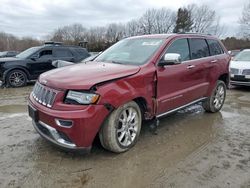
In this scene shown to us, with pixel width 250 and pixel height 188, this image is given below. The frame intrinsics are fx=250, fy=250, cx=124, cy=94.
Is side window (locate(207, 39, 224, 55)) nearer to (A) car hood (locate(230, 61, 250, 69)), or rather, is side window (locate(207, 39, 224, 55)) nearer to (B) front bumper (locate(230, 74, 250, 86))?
(B) front bumper (locate(230, 74, 250, 86))

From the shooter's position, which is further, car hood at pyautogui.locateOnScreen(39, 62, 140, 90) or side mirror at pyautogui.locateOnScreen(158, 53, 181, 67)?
side mirror at pyautogui.locateOnScreen(158, 53, 181, 67)

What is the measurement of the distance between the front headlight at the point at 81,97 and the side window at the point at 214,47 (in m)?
3.45

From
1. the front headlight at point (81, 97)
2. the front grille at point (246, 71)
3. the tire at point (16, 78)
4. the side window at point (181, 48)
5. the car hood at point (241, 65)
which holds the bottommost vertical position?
the tire at point (16, 78)

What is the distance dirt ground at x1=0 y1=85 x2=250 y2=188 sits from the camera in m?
2.93

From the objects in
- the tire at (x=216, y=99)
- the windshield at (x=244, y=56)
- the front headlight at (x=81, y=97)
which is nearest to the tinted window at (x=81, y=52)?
the windshield at (x=244, y=56)

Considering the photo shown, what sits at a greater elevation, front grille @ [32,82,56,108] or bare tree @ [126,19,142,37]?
bare tree @ [126,19,142,37]

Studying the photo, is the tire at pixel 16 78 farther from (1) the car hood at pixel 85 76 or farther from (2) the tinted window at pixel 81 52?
(1) the car hood at pixel 85 76

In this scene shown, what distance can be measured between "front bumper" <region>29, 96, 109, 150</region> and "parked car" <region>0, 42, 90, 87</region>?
23.0 feet

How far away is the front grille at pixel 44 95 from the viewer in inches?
126

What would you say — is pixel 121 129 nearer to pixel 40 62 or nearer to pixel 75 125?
pixel 75 125

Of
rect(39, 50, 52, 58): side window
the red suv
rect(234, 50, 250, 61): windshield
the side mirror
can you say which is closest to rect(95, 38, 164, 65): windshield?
the red suv

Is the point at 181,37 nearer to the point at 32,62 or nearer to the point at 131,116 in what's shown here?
the point at 131,116

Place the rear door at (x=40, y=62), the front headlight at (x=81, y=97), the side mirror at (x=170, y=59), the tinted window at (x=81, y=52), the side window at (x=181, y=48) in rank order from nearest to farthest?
1. the front headlight at (x=81, y=97)
2. the side mirror at (x=170, y=59)
3. the side window at (x=181, y=48)
4. the rear door at (x=40, y=62)
5. the tinted window at (x=81, y=52)

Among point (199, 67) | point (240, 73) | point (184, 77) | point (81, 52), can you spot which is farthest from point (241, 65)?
point (81, 52)
